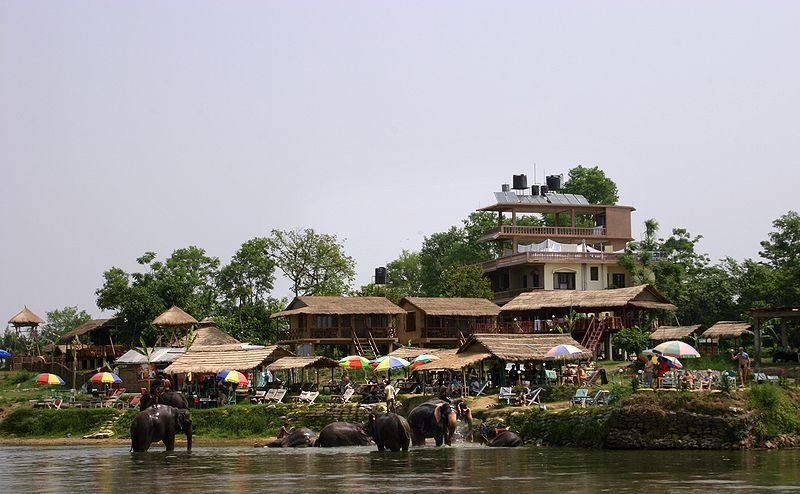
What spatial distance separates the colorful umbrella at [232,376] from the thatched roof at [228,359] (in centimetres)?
A: 87

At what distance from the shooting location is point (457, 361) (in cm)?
4400

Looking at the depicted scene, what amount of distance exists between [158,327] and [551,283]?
24.9 m

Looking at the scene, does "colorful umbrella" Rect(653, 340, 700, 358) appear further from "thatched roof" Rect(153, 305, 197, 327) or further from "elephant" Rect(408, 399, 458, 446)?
"thatched roof" Rect(153, 305, 197, 327)

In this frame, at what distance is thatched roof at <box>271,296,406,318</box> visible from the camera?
64812mm

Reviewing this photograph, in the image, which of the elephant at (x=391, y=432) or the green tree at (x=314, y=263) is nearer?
the elephant at (x=391, y=432)

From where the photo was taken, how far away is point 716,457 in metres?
28.7

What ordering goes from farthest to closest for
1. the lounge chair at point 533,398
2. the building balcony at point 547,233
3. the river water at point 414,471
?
1. the building balcony at point 547,233
2. the lounge chair at point 533,398
3. the river water at point 414,471

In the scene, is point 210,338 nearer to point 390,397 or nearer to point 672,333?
point 390,397

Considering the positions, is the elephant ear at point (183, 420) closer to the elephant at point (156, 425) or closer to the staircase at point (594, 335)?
the elephant at point (156, 425)

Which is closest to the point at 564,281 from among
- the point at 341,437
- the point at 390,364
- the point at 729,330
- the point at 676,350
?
the point at 729,330

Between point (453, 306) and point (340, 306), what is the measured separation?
675 cm

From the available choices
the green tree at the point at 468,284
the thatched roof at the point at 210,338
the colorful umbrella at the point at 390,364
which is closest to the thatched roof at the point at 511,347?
the colorful umbrella at the point at 390,364

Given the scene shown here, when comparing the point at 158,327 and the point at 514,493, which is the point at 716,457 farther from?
the point at 158,327

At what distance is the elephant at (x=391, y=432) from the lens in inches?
1210
